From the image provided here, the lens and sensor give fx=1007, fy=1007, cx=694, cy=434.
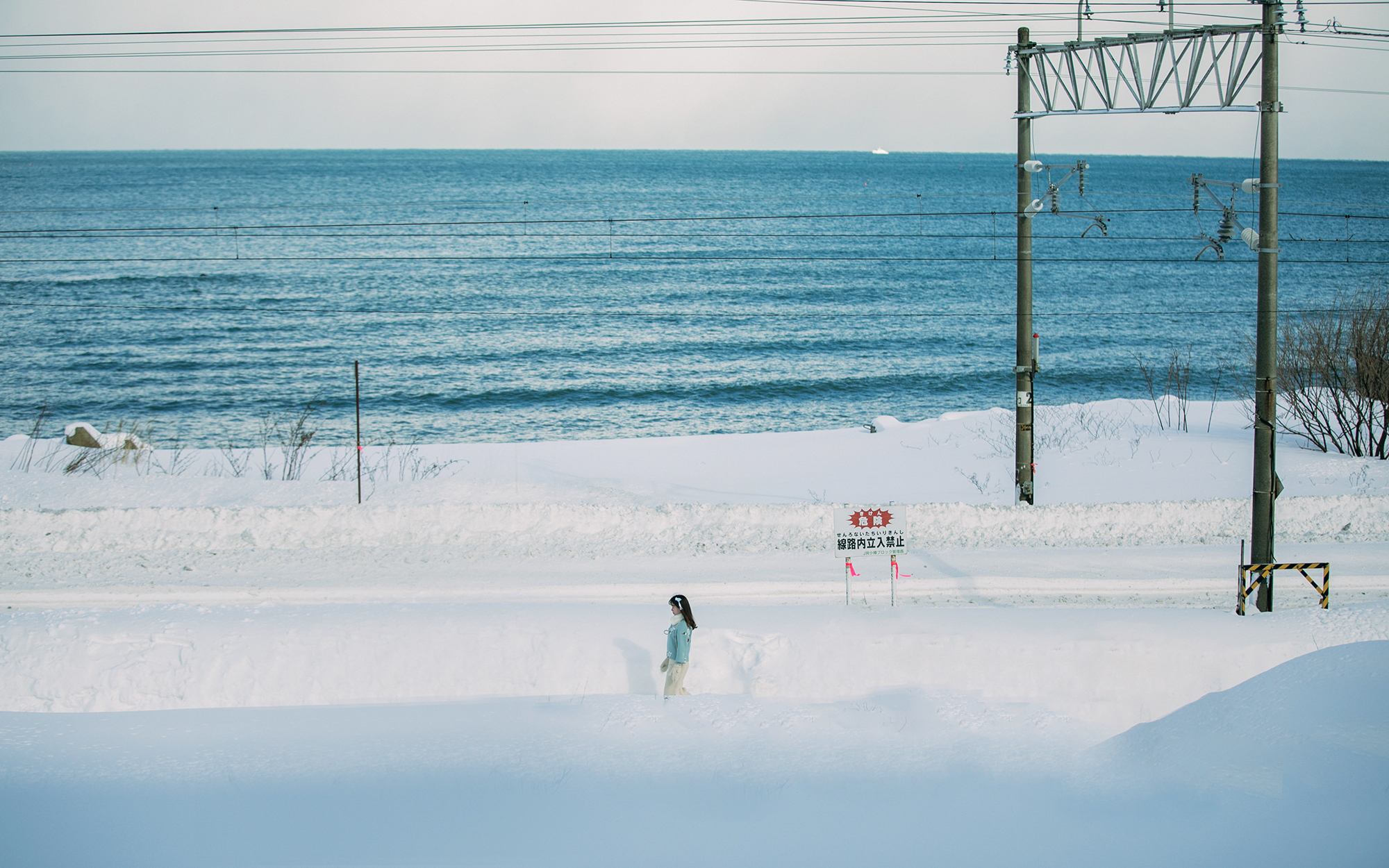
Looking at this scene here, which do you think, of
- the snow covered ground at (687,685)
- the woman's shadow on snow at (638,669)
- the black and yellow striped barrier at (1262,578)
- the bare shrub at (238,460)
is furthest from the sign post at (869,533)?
the bare shrub at (238,460)

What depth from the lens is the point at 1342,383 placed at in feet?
72.0

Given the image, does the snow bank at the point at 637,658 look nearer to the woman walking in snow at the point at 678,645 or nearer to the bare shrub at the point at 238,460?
the woman walking in snow at the point at 678,645

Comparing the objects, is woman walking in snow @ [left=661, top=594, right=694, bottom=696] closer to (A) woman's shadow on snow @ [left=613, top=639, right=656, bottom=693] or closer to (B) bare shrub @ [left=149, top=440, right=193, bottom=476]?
(A) woman's shadow on snow @ [left=613, top=639, right=656, bottom=693]

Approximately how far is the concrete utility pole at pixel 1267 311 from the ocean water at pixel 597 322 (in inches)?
181

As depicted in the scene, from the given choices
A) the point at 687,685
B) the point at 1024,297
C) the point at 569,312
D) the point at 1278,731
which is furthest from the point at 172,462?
the point at 569,312

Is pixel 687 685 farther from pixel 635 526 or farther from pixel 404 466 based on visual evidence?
pixel 404 466

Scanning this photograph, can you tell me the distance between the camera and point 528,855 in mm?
8844

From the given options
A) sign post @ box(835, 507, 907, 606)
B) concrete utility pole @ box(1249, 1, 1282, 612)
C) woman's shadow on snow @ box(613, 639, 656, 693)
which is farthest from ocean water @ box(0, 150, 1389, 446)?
woman's shadow on snow @ box(613, 639, 656, 693)

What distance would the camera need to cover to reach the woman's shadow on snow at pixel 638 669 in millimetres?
11781

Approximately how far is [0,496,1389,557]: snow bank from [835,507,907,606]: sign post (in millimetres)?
2803

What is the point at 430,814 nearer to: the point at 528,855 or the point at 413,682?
the point at 528,855

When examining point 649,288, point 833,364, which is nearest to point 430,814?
point 833,364

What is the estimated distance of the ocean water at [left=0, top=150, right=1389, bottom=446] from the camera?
110 ft

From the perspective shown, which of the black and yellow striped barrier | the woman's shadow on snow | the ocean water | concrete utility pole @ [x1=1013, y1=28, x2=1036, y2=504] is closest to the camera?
the woman's shadow on snow
